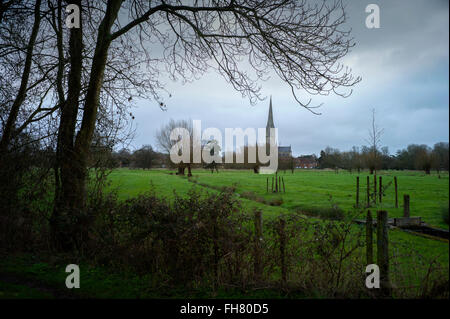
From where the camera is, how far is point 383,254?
14.9ft

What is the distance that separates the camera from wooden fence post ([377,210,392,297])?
4.41 m

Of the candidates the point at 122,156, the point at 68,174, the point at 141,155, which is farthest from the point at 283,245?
the point at 141,155

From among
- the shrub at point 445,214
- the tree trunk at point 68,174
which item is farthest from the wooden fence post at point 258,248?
the tree trunk at point 68,174

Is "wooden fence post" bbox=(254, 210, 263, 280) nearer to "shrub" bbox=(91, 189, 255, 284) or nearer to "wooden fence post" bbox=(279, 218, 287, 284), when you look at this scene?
"shrub" bbox=(91, 189, 255, 284)

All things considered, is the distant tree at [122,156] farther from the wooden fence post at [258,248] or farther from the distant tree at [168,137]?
the distant tree at [168,137]

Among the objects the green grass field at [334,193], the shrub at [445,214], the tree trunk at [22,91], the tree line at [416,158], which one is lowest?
the green grass field at [334,193]

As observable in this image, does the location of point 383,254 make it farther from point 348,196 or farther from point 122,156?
point 348,196

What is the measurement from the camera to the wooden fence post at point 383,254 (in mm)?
4406

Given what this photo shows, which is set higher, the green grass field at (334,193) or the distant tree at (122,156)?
the distant tree at (122,156)

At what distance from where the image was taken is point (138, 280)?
5.09 metres

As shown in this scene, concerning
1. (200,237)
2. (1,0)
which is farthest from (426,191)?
(1,0)

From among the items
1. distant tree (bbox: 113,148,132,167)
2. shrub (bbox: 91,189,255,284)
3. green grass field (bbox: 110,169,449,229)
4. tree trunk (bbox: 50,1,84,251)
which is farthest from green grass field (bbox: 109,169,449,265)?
tree trunk (bbox: 50,1,84,251)
